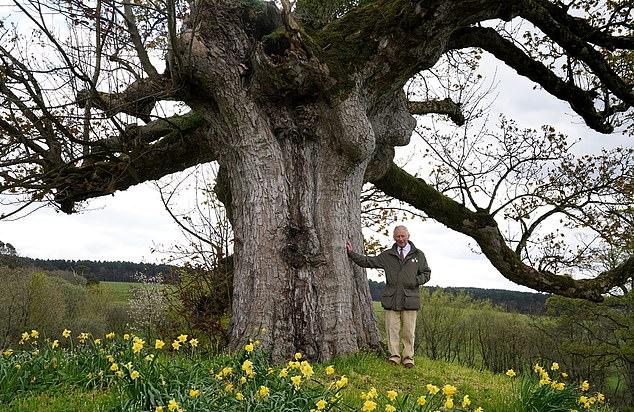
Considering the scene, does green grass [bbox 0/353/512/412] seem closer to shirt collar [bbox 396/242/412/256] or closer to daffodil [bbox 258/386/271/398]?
daffodil [bbox 258/386/271/398]

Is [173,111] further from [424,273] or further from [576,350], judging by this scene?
[576,350]

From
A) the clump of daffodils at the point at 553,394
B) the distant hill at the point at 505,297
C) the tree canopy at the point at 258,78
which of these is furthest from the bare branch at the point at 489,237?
the distant hill at the point at 505,297

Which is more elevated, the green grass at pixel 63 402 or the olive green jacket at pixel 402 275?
the olive green jacket at pixel 402 275

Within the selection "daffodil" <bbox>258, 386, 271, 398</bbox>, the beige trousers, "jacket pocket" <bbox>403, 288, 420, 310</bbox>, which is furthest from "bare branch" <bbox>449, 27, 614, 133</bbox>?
"daffodil" <bbox>258, 386, 271, 398</bbox>

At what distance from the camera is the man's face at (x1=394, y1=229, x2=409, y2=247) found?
7555 millimetres

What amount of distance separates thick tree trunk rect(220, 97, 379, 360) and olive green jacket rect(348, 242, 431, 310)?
443 millimetres

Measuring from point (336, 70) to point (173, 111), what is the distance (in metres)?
4.25

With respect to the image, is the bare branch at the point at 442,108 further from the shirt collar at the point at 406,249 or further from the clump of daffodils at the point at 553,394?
the clump of daffodils at the point at 553,394

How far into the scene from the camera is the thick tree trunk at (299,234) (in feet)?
22.7

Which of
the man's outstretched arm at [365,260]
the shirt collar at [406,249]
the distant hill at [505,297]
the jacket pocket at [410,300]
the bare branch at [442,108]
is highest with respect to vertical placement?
the bare branch at [442,108]

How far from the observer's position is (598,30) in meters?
9.41

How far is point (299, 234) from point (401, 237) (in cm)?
136

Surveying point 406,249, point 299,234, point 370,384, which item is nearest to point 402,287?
point 406,249

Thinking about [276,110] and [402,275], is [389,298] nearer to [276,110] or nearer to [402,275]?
[402,275]
